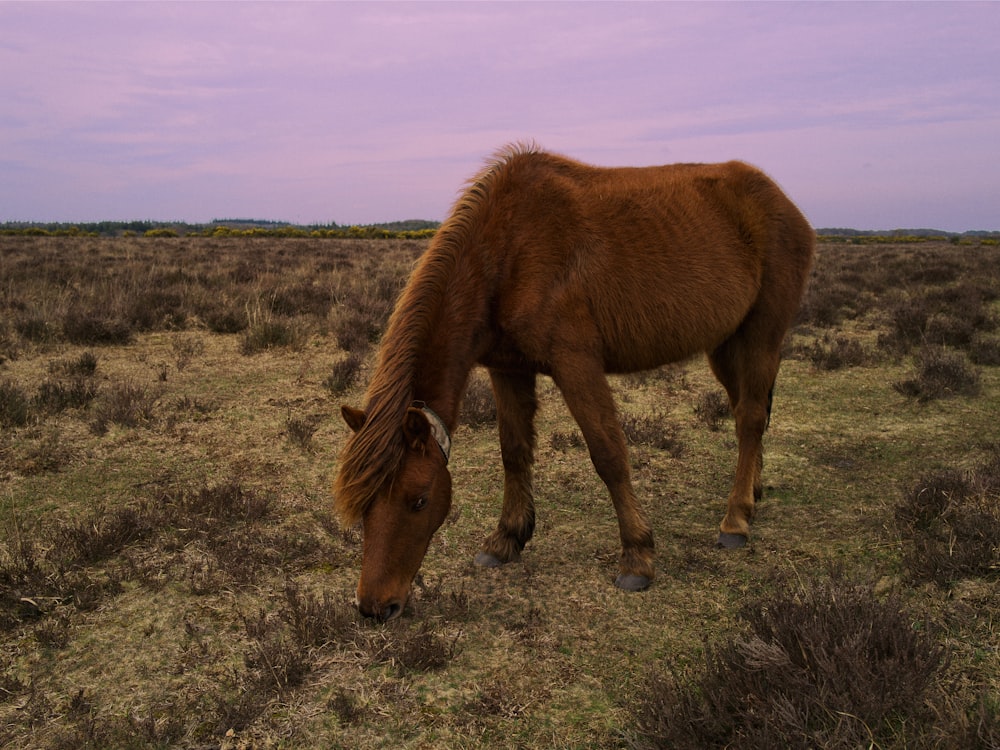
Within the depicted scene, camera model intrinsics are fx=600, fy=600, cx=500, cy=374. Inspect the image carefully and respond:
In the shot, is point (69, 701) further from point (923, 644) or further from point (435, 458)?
point (923, 644)

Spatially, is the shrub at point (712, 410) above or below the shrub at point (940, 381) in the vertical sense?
below

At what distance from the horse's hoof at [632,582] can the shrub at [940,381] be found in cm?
528

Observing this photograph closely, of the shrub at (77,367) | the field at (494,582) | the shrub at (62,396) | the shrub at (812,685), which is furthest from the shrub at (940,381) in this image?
the shrub at (77,367)

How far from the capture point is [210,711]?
251 centimetres

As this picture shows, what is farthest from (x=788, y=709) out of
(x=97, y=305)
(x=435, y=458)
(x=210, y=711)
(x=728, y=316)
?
(x=97, y=305)

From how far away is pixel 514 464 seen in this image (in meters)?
4.01

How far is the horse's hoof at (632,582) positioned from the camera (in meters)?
3.52

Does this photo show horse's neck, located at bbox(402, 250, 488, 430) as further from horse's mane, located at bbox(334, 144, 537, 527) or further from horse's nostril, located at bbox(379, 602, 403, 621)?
horse's nostril, located at bbox(379, 602, 403, 621)

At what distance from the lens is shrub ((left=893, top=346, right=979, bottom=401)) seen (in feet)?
22.7

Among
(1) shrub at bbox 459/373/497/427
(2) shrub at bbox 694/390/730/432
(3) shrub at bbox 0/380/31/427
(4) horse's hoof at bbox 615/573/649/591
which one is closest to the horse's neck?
(4) horse's hoof at bbox 615/573/649/591

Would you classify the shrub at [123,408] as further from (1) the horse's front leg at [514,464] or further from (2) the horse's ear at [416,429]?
(2) the horse's ear at [416,429]

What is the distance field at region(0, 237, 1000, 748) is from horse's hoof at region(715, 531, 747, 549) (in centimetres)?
12

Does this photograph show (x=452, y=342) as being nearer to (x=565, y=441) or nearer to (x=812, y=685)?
(x=812, y=685)

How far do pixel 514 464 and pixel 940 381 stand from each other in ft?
19.6
